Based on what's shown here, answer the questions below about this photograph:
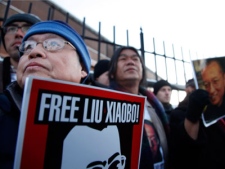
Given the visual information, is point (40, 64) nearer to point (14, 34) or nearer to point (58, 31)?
point (58, 31)

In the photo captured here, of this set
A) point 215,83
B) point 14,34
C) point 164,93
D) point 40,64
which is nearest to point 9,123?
point 40,64

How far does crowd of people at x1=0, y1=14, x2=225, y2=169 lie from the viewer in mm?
687

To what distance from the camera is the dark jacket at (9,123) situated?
564 mm

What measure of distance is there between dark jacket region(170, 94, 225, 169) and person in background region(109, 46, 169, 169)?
0.33ft

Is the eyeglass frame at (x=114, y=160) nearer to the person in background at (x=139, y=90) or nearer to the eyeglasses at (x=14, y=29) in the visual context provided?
the person in background at (x=139, y=90)

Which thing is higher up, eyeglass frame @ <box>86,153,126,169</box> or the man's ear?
the man's ear

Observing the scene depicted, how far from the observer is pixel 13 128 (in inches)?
24.6

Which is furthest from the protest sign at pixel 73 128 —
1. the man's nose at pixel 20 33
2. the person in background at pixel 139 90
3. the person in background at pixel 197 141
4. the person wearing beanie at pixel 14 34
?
the man's nose at pixel 20 33

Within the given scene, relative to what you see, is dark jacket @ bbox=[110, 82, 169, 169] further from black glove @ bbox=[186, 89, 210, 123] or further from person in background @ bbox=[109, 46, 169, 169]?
black glove @ bbox=[186, 89, 210, 123]

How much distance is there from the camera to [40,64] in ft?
2.28

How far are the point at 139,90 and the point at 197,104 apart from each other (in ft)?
2.44

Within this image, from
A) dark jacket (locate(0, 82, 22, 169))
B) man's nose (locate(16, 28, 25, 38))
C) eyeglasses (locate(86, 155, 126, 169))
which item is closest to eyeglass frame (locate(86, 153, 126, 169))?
eyeglasses (locate(86, 155, 126, 169))

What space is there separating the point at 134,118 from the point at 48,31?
61cm

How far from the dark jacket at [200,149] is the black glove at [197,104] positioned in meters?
0.13
